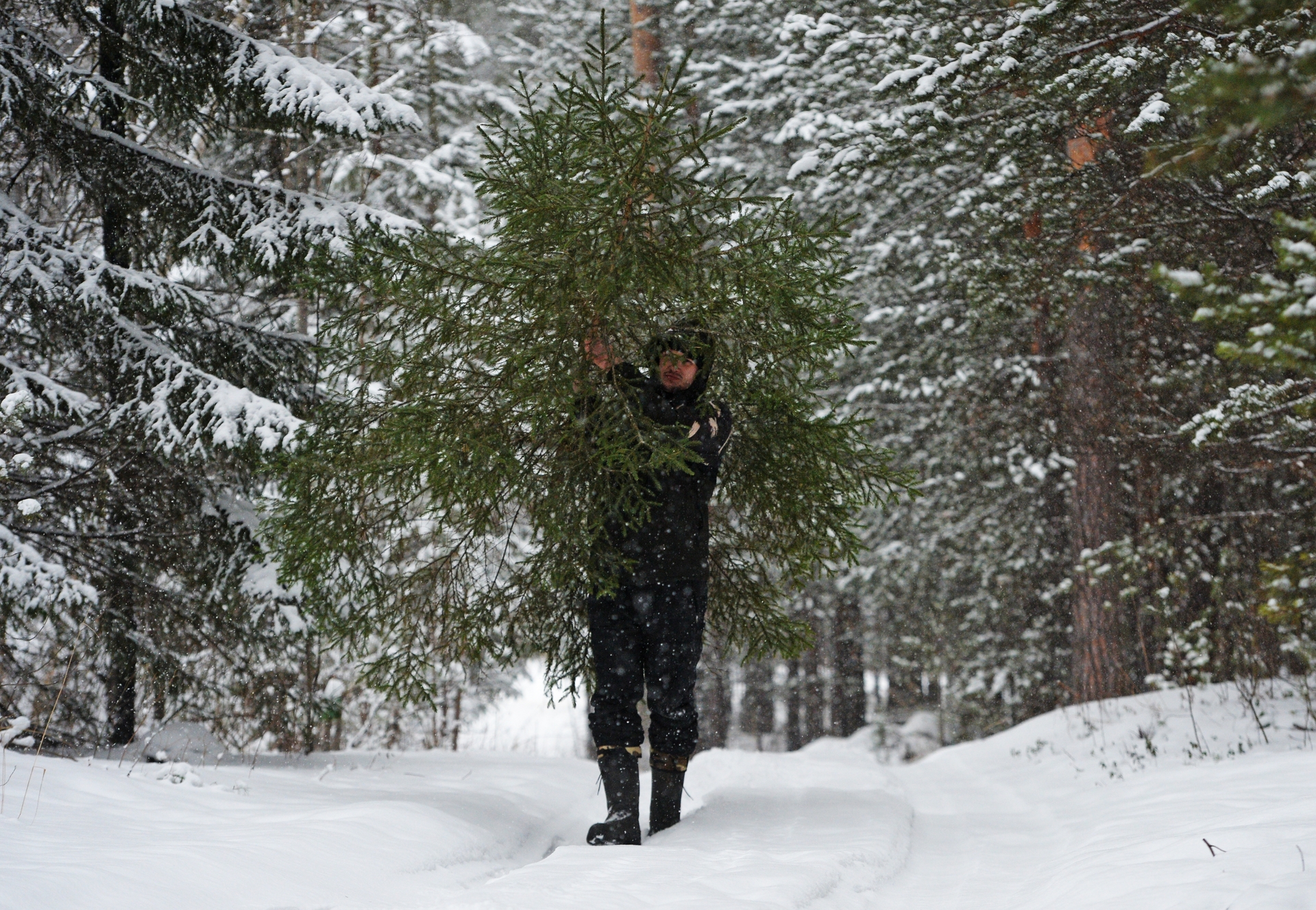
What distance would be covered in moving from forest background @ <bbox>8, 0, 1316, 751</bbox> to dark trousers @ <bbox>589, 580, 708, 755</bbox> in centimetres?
135

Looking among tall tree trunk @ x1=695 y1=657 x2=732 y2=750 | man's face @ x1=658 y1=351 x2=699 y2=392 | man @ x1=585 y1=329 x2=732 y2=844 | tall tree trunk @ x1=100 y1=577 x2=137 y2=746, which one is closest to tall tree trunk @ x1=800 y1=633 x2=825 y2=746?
tall tree trunk @ x1=695 y1=657 x2=732 y2=750

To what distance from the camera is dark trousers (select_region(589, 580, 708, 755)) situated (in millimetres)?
4543

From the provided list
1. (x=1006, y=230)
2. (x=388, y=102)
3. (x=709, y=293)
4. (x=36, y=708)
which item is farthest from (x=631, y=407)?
(x=36, y=708)

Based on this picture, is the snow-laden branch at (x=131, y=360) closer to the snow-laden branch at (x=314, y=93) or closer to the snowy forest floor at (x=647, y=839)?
the snow-laden branch at (x=314, y=93)

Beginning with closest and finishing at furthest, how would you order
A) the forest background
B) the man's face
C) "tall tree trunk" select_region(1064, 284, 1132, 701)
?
the man's face < the forest background < "tall tree trunk" select_region(1064, 284, 1132, 701)

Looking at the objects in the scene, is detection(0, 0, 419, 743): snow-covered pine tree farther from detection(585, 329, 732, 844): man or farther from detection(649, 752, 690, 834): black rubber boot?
detection(649, 752, 690, 834): black rubber boot

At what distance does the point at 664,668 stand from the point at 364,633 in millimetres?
1788

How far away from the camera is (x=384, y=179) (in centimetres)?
1302

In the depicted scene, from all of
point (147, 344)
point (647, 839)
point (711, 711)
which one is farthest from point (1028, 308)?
point (711, 711)

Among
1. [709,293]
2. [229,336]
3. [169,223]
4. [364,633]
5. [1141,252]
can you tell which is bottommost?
[364,633]

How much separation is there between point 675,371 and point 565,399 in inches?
22.9

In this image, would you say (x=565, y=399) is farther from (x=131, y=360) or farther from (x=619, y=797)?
(x=131, y=360)

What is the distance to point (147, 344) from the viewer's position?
5.95 metres

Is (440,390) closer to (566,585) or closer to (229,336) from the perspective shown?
(566,585)
